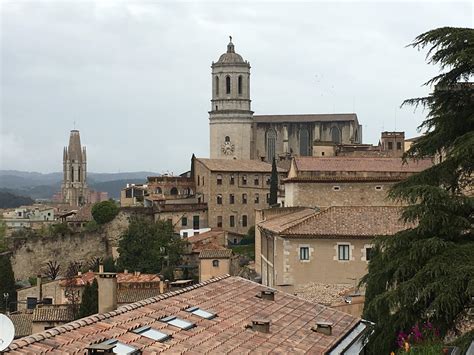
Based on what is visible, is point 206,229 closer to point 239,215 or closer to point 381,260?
point 239,215

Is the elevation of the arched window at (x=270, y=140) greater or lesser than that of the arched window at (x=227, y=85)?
lesser

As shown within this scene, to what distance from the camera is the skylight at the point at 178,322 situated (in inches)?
568

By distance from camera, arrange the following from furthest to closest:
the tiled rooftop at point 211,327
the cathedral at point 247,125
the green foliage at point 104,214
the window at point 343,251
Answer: the cathedral at point 247,125
the green foliage at point 104,214
the window at point 343,251
the tiled rooftop at point 211,327

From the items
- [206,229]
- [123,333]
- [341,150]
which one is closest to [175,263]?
[206,229]

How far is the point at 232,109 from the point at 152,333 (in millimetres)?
95034

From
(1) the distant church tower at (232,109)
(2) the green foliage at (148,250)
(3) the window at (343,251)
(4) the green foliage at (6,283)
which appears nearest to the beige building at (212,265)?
(2) the green foliage at (148,250)

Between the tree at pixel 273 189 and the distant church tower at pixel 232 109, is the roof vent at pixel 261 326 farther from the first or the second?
the distant church tower at pixel 232 109

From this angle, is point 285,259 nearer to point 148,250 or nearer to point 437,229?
point 437,229

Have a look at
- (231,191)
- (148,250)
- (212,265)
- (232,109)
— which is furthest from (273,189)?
(232,109)

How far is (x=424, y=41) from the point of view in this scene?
45.9ft

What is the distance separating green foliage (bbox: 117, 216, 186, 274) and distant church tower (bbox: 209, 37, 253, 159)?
49.6 m

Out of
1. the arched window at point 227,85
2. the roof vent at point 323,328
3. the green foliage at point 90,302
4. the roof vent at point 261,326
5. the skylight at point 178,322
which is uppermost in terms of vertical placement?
the arched window at point 227,85

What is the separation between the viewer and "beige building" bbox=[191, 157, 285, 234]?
2960 inches

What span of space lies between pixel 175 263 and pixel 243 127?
53149 mm
